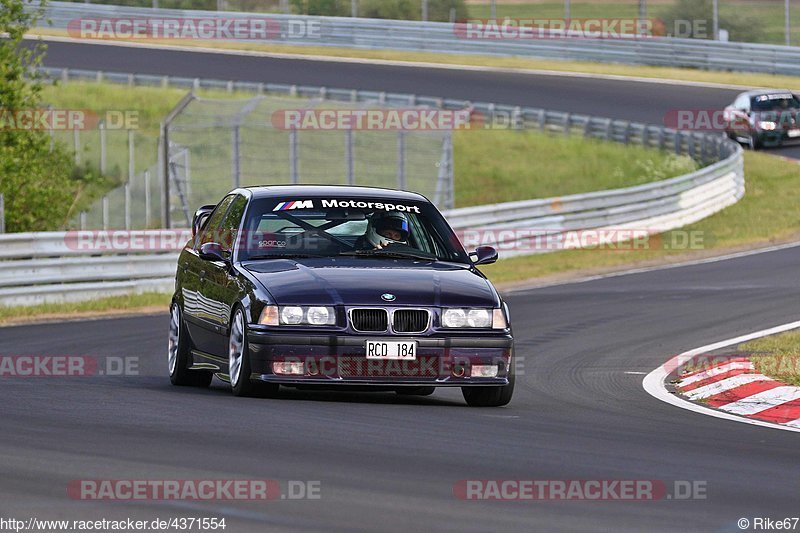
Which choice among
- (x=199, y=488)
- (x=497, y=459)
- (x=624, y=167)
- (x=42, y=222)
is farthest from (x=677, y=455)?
(x=624, y=167)

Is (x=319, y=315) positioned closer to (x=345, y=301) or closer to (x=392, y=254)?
(x=345, y=301)

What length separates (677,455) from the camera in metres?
7.96

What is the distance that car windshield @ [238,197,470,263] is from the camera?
10898mm

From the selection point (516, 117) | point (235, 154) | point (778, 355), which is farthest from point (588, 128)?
point (778, 355)

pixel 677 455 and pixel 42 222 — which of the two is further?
pixel 42 222

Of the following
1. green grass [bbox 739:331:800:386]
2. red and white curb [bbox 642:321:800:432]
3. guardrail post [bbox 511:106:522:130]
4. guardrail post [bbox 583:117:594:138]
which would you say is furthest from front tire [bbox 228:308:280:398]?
guardrail post [bbox 511:106:522:130]

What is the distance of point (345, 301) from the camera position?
991 cm

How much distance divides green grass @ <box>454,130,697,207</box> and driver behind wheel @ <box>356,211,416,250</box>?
2649 centimetres

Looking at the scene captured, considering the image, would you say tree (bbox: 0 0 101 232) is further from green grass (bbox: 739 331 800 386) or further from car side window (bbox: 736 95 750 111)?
car side window (bbox: 736 95 750 111)

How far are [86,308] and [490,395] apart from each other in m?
10.7

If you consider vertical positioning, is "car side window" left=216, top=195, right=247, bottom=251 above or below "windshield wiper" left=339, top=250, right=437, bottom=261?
above

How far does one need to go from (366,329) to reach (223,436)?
1962mm

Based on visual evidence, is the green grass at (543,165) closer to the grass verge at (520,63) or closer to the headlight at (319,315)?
the grass verge at (520,63)

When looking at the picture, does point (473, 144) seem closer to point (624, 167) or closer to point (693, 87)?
point (624, 167)
